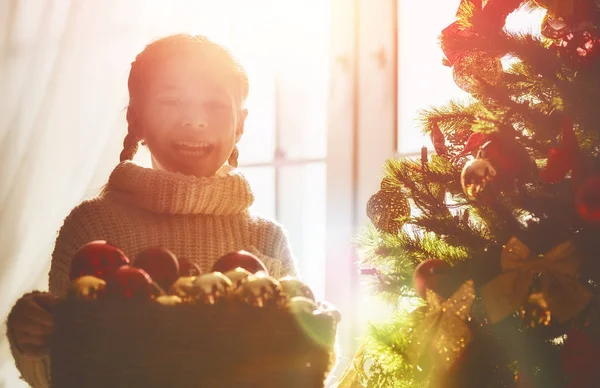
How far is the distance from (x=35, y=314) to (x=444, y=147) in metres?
0.54

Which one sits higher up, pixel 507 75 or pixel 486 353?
pixel 507 75

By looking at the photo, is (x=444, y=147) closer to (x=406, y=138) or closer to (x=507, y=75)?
(x=507, y=75)

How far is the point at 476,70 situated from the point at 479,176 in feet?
0.67

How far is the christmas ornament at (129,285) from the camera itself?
68 cm

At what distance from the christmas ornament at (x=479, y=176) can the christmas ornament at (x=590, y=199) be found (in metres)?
0.09

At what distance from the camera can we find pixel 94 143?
1913mm

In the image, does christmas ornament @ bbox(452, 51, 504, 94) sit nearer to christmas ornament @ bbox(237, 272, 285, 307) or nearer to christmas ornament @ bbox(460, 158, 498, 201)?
christmas ornament @ bbox(460, 158, 498, 201)

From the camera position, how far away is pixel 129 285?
0.68m

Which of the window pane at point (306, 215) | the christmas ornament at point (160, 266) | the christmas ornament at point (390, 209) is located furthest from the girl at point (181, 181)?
the window pane at point (306, 215)

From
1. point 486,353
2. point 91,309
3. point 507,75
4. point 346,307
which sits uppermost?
point 507,75

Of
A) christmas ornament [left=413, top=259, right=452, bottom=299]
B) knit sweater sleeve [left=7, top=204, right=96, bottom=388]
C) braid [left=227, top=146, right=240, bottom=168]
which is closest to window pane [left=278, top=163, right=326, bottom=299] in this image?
braid [left=227, top=146, right=240, bottom=168]

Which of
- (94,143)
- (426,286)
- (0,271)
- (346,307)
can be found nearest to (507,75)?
(426,286)

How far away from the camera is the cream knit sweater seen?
3.39ft

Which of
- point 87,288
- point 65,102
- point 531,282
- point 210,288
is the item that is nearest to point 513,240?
point 531,282
